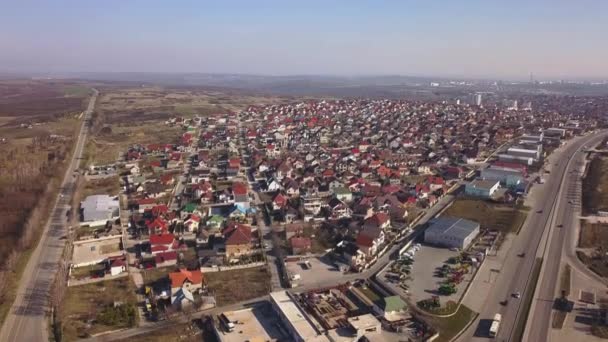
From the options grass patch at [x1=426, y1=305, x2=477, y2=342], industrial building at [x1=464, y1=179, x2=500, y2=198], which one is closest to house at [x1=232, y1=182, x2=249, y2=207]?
grass patch at [x1=426, y1=305, x2=477, y2=342]

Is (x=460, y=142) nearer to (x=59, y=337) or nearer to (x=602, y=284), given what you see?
(x=602, y=284)

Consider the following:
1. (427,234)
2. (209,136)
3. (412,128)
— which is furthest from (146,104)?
(427,234)

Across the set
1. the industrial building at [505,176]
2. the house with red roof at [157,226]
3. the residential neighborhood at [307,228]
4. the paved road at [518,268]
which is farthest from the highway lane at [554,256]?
the house with red roof at [157,226]

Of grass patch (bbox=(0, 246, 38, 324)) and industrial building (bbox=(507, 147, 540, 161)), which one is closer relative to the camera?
grass patch (bbox=(0, 246, 38, 324))

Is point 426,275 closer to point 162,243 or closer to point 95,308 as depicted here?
point 162,243

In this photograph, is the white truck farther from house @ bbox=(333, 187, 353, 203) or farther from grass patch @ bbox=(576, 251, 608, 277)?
house @ bbox=(333, 187, 353, 203)

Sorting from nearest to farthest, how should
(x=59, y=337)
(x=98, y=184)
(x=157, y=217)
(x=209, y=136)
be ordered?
1. (x=59, y=337)
2. (x=157, y=217)
3. (x=98, y=184)
4. (x=209, y=136)
